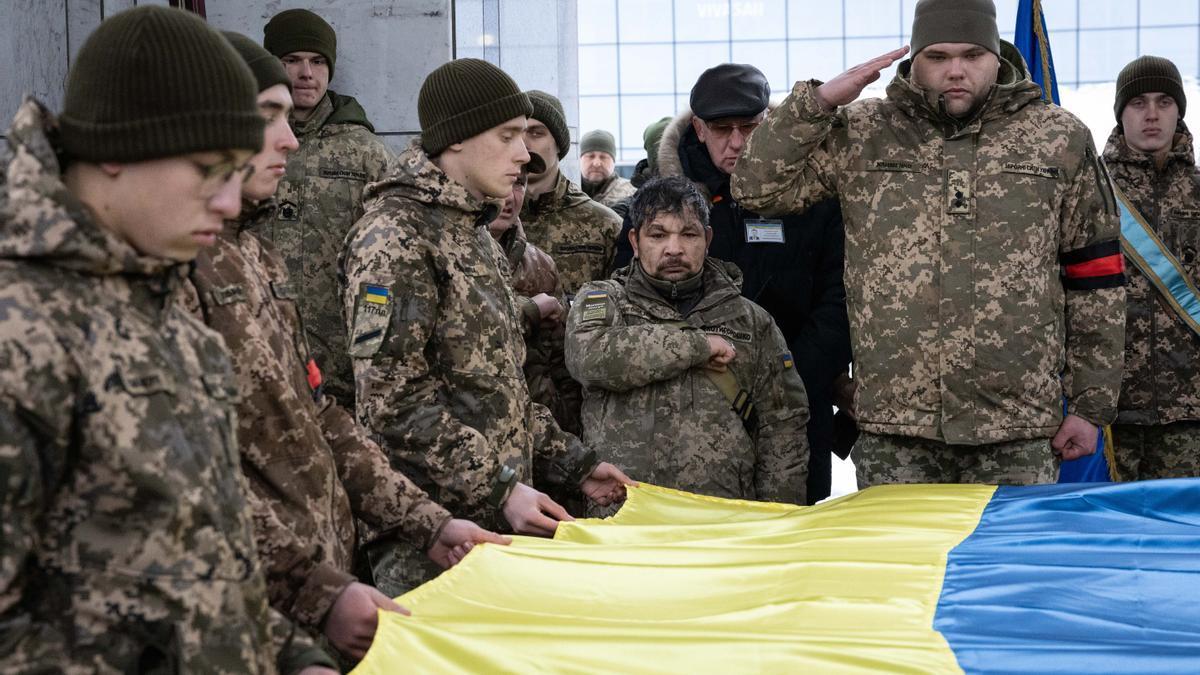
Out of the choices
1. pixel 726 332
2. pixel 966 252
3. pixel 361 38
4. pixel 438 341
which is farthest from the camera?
pixel 361 38

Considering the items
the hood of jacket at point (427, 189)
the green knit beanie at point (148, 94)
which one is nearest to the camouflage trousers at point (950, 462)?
the hood of jacket at point (427, 189)

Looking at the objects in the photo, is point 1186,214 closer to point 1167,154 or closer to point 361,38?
point 1167,154

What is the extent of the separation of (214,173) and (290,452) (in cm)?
82

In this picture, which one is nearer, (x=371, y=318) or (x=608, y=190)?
(x=371, y=318)

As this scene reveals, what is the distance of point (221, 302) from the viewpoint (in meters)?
2.32

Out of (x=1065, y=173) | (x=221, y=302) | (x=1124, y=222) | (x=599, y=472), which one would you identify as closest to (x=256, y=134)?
(x=221, y=302)

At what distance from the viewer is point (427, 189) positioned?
3250 millimetres

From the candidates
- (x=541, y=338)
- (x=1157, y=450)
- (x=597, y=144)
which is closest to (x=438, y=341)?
(x=541, y=338)

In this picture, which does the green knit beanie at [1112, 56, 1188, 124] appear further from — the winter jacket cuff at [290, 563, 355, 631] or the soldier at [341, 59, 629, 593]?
the winter jacket cuff at [290, 563, 355, 631]

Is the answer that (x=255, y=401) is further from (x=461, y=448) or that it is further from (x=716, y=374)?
(x=716, y=374)

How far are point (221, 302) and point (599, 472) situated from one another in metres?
1.41

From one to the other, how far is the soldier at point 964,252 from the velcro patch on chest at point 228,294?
212cm

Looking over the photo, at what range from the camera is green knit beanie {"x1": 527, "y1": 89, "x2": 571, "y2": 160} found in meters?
5.00

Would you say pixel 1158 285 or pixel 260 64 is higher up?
pixel 260 64
